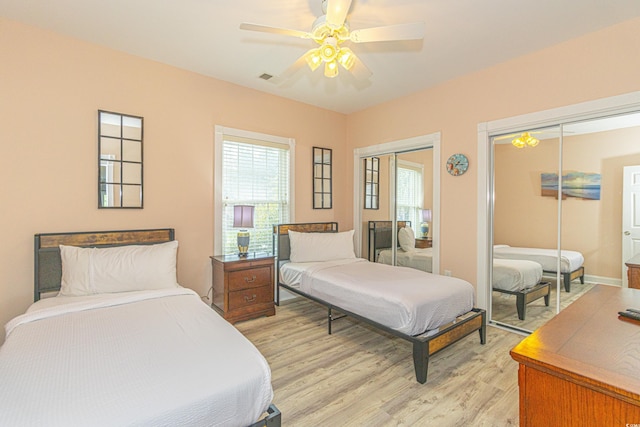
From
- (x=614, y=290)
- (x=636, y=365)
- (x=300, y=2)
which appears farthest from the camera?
(x=300, y=2)

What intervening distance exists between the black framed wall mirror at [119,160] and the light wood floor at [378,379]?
74.0 inches

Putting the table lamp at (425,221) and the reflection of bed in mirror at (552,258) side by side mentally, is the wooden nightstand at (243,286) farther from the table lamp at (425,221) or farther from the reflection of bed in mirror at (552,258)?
the reflection of bed in mirror at (552,258)

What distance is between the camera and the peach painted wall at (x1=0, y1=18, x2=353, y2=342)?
2619mm

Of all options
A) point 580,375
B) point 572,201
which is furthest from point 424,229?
point 580,375

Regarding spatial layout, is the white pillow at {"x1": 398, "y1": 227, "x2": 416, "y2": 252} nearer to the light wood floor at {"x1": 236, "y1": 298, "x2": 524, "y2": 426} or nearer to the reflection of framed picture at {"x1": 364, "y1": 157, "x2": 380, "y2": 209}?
the reflection of framed picture at {"x1": 364, "y1": 157, "x2": 380, "y2": 209}

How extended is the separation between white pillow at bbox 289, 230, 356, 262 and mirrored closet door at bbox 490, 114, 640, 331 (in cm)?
188

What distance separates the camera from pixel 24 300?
106 inches

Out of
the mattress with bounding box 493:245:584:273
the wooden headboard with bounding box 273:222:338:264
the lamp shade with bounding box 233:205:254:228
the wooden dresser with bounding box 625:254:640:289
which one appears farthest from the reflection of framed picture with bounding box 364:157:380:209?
the wooden dresser with bounding box 625:254:640:289

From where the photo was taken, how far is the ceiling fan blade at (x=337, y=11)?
1.84 metres

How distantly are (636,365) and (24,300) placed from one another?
13.3ft

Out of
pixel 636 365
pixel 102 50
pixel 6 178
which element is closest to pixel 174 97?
pixel 102 50

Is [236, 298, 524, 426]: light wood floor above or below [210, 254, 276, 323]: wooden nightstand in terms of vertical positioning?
below

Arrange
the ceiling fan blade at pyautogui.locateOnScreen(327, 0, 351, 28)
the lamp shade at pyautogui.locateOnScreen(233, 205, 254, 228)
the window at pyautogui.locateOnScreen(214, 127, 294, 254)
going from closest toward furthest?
the ceiling fan blade at pyautogui.locateOnScreen(327, 0, 351, 28) → the lamp shade at pyautogui.locateOnScreen(233, 205, 254, 228) → the window at pyautogui.locateOnScreen(214, 127, 294, 254)

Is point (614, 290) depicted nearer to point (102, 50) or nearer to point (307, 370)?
point (307, 370)
